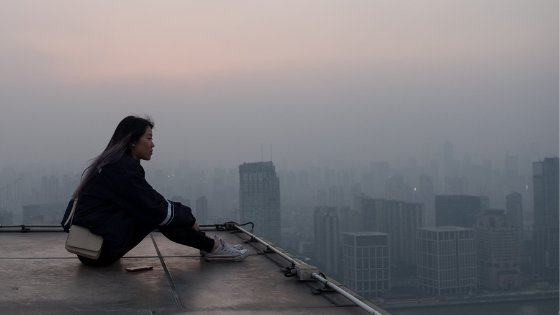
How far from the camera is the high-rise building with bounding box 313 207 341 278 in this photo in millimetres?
35328

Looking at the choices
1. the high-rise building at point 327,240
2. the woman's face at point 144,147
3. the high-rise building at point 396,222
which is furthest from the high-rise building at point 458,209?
the woman's face at point 144,147

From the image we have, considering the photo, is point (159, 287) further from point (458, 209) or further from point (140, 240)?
point (458, 209)

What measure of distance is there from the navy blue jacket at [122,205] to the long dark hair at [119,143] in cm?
4

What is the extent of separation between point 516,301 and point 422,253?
7.29m

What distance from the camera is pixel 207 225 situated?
239 inches

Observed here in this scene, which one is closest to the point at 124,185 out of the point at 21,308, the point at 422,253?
the point at 21,308

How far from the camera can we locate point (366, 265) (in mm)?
31344

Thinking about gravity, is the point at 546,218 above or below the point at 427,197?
below

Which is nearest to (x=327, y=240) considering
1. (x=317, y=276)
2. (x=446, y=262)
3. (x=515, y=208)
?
(x=446, y=262)

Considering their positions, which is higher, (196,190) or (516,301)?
(196,190)

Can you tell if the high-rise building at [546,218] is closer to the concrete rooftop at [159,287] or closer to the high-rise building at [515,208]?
the high-rise building at [515,208]

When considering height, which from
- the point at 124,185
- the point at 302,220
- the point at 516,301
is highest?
the point at 124,185

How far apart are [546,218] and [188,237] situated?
48687mm

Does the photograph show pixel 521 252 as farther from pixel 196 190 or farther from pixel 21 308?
pixel 21 308
